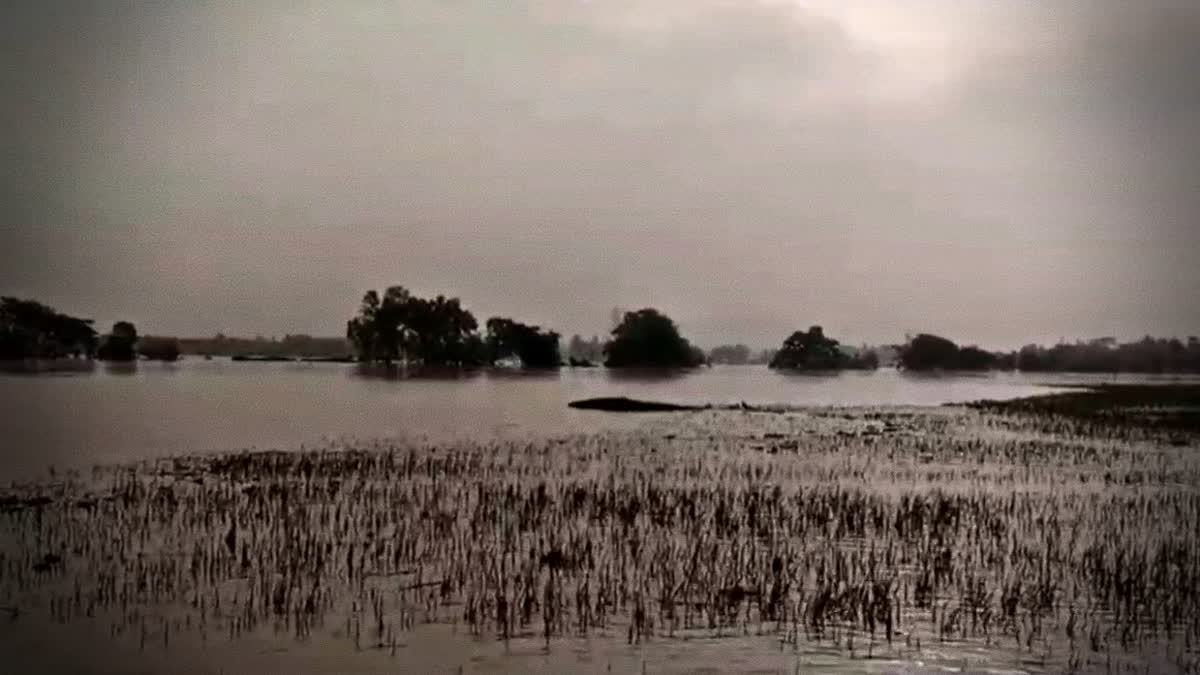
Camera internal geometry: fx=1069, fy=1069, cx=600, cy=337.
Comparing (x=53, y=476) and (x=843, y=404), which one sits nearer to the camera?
(x=53, y=476)

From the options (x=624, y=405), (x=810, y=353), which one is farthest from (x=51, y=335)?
(x=624, y=405)

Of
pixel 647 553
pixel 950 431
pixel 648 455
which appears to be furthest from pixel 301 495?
pixel 950 431

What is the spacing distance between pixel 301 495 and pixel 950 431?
12.0 metres

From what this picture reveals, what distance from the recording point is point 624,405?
24.3 m

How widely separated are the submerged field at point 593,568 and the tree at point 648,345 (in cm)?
278

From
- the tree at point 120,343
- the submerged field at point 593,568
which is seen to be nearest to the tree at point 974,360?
the submerged field at point 593,568

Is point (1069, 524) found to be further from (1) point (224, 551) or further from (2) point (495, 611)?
(1) point (224, 551)

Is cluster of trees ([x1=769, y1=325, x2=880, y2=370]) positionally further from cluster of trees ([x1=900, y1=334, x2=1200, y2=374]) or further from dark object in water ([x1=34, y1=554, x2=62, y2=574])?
dark object in water ([x1=34, y1=554, x2=62, y2=574])

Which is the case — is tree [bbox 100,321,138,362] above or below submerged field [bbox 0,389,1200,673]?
above

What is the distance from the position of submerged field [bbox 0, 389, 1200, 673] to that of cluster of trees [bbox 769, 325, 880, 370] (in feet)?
10.6

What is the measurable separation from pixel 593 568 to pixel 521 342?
897 cm

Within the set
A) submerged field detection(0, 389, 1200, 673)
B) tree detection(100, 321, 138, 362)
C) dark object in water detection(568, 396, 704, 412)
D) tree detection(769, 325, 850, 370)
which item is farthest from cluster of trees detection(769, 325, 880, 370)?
tree detection(100, 321, 138, 362)

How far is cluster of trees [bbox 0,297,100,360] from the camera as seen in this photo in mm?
13008

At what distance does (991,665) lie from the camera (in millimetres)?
6180
